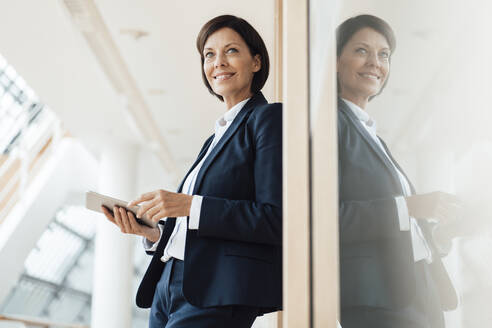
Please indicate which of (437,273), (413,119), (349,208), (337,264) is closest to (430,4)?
(413,119)

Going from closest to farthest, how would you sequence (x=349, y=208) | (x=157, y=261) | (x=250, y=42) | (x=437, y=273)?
(x=437, y=273)
(x=349, y=208)
(x=157, y=261)
(x=250, y=42)

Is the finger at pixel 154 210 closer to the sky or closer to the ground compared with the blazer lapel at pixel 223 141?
closer to the ground

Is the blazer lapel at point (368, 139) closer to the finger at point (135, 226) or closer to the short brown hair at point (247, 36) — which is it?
the short brown hair at point (247, 36)

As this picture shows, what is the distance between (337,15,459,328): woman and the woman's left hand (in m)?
0.38

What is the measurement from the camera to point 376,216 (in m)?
0.68

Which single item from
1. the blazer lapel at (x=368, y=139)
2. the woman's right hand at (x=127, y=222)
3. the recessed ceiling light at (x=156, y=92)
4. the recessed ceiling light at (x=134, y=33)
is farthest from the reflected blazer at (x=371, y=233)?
the recessed ceiling light at (x=156, y=92)

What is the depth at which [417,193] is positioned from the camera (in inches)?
20.6

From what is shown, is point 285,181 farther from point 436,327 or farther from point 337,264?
point 436,327

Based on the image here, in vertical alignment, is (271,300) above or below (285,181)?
below

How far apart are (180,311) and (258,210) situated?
24cm

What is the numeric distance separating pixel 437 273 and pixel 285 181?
465 mm

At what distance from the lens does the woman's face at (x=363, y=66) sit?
2.12 feet

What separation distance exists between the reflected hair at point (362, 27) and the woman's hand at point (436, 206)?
0.50 ft

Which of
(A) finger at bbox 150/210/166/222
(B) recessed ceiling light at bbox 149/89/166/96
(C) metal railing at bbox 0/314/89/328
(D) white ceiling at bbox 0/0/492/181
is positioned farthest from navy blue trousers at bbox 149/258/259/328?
(C) metal railing at bbox 0/314/89/328
